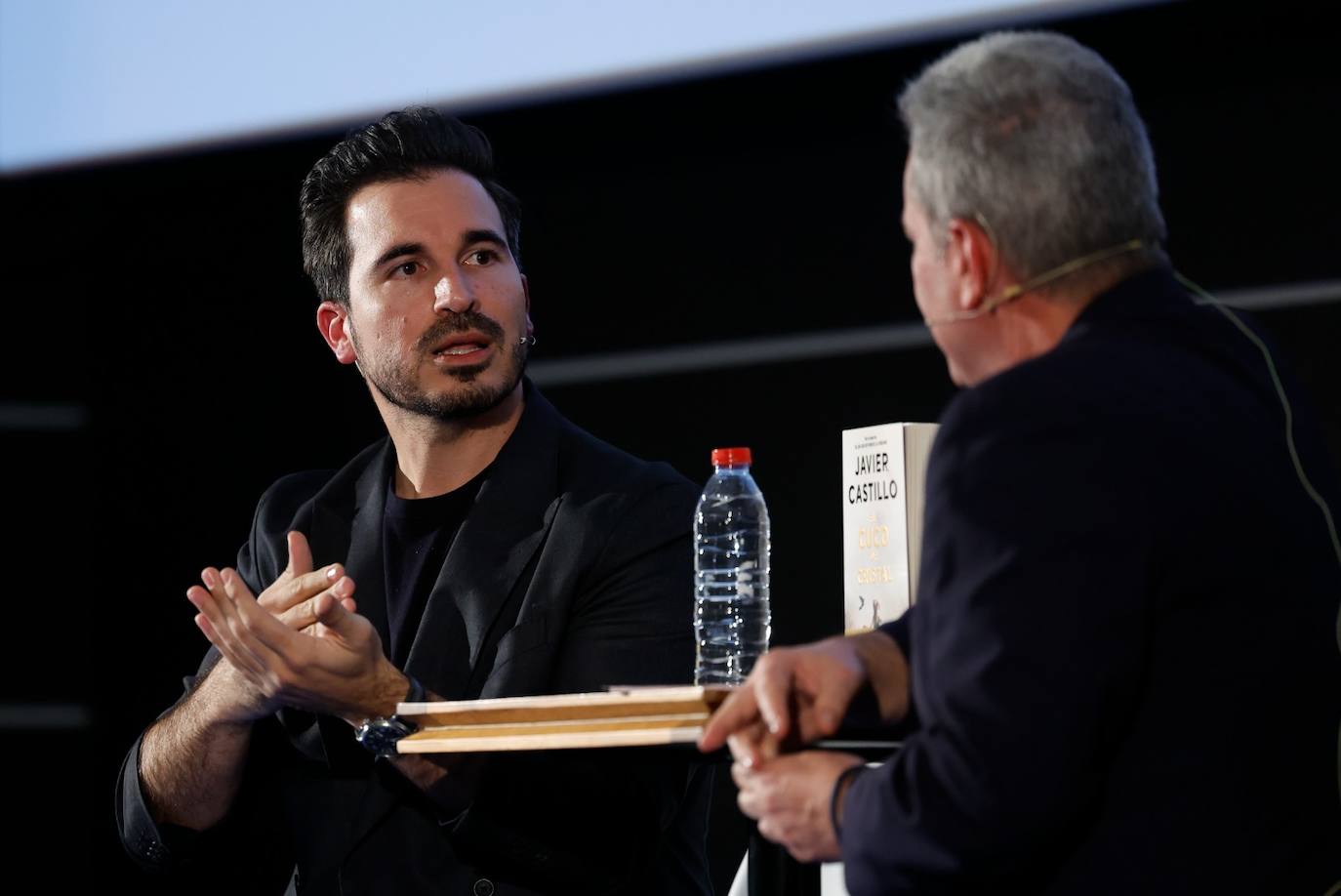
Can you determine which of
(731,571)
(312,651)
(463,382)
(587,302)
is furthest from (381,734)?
(587,302)

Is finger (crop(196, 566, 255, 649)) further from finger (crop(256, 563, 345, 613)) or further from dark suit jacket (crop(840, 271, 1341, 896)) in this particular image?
dark suit jacket (crop(840, 271, 1341, 896))

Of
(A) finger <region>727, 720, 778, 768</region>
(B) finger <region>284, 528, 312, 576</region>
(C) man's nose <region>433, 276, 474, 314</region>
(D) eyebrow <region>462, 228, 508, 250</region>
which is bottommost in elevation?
(A) finger <region>727, 720, 778, 768</region>

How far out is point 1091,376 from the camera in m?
1.13

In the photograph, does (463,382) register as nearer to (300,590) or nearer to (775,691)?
(300,590)

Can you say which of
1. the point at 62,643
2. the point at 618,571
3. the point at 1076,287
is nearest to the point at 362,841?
the point at 618,571

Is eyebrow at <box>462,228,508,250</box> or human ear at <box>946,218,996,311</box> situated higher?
eyebrow at <box>462,228,508,250</box>

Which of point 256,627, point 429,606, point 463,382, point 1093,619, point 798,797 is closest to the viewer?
point 1093,619

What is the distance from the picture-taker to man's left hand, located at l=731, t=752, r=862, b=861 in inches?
47.4

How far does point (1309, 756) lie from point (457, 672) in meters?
1.17

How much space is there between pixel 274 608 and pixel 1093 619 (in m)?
0.99

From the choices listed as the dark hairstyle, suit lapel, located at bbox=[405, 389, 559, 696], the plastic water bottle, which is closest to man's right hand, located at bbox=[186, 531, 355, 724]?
suit lapel, located at bbox=[405, 389, 559, 696]

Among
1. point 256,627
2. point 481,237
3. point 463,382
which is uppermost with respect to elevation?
point 481,237

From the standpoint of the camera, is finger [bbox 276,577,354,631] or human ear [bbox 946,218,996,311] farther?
finger [bbox 276,577,354,631]

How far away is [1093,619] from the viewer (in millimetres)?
1050
